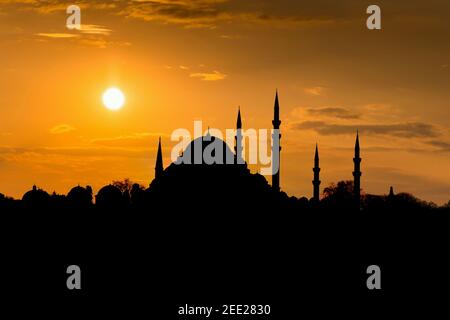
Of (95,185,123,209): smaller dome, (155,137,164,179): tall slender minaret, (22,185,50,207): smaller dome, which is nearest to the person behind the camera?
(95,185,123,209): smaller dome

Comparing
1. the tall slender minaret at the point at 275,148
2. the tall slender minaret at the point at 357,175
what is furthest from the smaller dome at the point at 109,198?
the tall slender minaret at the point at 357,175

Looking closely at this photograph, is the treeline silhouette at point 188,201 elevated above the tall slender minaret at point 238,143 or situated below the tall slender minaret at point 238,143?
below

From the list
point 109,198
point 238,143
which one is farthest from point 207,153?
point 109,198

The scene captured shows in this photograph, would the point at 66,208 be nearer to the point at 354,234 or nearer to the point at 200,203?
the point at 200,203

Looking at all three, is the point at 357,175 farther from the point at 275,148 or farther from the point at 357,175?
the point at 275,148

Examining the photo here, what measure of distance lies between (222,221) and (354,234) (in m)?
9.93

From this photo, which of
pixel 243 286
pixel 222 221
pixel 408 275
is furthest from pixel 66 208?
pixel 408 275

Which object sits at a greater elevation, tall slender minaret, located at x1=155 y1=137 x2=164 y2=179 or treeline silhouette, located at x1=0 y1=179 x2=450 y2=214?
tall slender minaret, located at x1=155 y1=137 x2=164 y2=179

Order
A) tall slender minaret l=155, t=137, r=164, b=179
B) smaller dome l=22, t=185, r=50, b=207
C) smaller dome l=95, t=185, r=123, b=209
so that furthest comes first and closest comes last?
tall slender minaret l=155, t=137, r=164, b=179 → smaller dome l=22, t=185, r=50, b=207 → smaller dome l=95, t=185, r=123, b=209

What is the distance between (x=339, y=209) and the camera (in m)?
82.1

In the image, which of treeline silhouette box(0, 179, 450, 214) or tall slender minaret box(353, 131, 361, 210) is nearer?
treeline silhouette box(0, 179, 450, 214)

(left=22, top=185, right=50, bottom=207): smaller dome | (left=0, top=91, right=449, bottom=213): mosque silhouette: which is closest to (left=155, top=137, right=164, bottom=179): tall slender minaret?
(left=0, top=91, right=449, bottom=213): mosque silhouette

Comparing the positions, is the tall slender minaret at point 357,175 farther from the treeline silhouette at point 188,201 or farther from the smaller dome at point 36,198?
the smaller dome at point 36,198

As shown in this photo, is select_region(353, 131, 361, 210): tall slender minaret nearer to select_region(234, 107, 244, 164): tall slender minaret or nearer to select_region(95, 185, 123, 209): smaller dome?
select_region(234, 107, 244, 164): tall slender minaret
